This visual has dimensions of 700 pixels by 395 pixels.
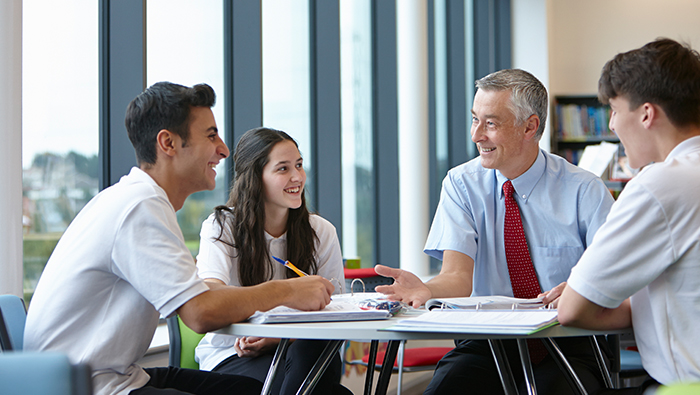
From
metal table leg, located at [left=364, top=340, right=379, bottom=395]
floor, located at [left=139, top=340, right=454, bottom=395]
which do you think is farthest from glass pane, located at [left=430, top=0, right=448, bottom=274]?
metal table leg, located at [left=364, top=340, right=379, bottom=395]

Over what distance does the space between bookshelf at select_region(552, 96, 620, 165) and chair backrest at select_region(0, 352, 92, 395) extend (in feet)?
20.2

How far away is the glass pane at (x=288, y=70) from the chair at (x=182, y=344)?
1615 mm

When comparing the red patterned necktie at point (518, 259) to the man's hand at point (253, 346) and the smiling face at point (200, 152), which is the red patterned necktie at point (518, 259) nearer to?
the man's hand at point (253, 346)

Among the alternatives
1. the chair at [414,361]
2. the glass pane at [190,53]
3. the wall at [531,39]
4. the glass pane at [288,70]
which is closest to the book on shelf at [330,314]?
the chair at [414,361]

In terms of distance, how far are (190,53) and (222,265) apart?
4.73 ft

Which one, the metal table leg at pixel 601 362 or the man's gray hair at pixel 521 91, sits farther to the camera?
the man's gray hair at pixel 521 91

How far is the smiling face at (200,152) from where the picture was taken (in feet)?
5.21

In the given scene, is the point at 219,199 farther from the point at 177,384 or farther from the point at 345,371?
the point at 177,384

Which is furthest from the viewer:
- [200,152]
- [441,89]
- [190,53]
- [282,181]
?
[441,89]

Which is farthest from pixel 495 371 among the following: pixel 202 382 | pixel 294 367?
pixel 202 382

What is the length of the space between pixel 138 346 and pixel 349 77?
3.22 m

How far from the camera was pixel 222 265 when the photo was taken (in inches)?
76.3

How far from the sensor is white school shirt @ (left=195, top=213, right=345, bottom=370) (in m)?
1.90

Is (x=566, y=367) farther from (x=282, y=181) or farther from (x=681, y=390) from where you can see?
(x=282, y=181)
